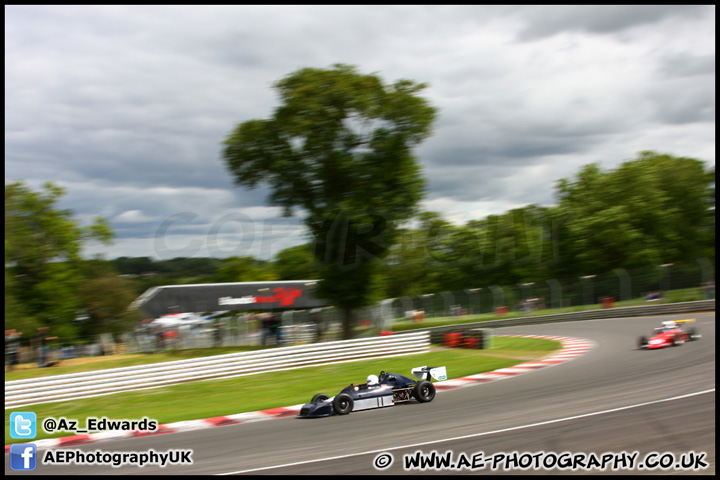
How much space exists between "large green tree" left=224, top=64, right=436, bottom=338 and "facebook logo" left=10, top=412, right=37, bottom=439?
13864mm

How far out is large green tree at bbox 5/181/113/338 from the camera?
106 ft

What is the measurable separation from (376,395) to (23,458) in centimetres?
522

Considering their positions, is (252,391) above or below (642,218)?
below

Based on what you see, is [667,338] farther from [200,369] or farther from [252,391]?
[200,369]

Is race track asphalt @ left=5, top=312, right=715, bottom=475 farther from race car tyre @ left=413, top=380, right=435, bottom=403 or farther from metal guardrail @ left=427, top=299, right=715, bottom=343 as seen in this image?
metal guardrail @ left=427, top=299, right=715, bottom=343

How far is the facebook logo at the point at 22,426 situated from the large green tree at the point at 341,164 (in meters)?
13.9

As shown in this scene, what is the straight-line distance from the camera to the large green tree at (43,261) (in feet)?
106

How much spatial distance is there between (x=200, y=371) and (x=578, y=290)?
2265 centimetres

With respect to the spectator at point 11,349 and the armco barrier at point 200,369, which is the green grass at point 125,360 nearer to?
the spectator at point 11,349

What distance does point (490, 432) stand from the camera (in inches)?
307

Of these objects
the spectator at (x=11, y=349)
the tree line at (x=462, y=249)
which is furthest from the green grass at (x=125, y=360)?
the tree line at (x=462, y=249)

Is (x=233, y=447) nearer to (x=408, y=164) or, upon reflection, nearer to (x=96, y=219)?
(x=408, y=164)

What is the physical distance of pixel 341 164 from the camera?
2284 cm

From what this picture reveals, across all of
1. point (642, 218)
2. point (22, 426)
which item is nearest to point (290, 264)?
→ point (642, 218)
